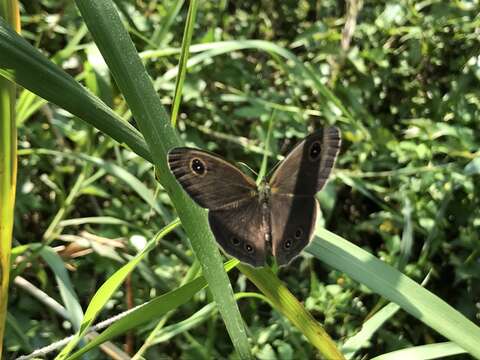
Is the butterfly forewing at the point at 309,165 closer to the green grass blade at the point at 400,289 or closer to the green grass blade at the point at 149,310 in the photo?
the green grass blade at the point at 400,289

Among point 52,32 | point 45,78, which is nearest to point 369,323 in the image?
point 45,78

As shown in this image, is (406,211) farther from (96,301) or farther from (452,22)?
(96,301)

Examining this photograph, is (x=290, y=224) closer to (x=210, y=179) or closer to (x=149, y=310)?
(x=210, y=179)

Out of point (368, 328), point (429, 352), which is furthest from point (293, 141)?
point (429, 352)

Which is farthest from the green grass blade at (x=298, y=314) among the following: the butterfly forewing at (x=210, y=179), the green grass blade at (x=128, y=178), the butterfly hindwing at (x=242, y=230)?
the green grass blade at (x=128, y=178)

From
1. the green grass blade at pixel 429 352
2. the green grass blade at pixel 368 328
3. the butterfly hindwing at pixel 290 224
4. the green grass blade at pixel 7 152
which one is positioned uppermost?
the green grass blade at pixel 7 152
